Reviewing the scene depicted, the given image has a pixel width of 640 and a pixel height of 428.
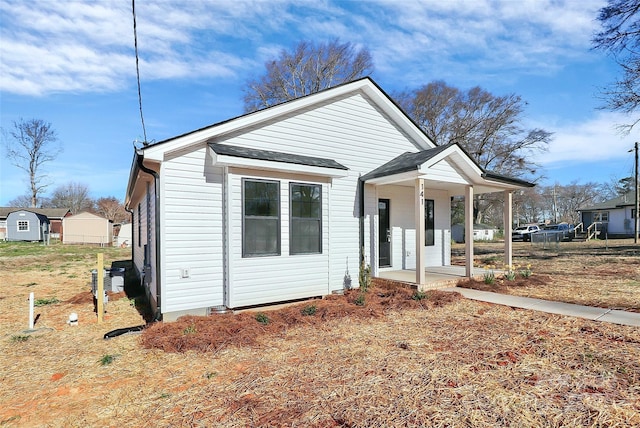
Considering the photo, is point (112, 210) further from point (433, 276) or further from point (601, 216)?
point (601, 216)

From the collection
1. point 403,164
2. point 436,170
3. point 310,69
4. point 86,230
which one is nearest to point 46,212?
point 86,230

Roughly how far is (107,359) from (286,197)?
3.86 metres

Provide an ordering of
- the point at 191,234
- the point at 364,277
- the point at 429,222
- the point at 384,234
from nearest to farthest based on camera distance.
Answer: the point at 191,234 < the point at 364,277 < the point at 384,234 < the point at 429,222

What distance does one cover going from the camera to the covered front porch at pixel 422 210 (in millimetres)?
7641

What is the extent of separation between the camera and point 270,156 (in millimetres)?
6531

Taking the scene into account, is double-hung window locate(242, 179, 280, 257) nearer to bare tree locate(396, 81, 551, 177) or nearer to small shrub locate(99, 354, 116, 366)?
small shrub locate(99, 354, 116, 366)

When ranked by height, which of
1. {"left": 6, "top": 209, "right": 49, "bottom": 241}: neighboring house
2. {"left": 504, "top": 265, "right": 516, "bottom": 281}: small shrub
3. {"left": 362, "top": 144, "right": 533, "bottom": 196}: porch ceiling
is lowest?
{"left": 504, "top": 265, "right": 516, "bottom": 281}: small shrub

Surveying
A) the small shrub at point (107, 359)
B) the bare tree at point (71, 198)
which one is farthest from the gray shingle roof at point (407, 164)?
the bare tree at point (71, 198)

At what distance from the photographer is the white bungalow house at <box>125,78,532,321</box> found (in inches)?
230

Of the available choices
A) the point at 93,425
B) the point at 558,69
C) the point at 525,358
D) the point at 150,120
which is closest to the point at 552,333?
the point at 525,358

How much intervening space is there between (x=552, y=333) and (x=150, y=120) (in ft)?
31.5

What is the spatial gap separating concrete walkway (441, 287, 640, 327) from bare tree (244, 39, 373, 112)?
20.4 m

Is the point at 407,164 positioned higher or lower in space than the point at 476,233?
higher

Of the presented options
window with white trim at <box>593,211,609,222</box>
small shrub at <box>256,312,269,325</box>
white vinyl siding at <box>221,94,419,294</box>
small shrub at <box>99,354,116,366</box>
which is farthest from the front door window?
window with white trim at <box>593,211,609,222</box>
